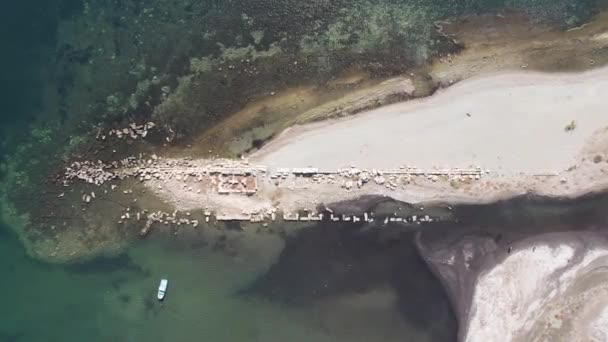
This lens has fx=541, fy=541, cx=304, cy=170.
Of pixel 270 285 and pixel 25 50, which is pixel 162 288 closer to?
pixel 270 285

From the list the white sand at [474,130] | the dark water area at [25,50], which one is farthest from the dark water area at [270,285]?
the dark water area at [25,50]

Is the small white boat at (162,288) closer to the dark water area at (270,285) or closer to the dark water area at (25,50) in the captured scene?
the dark water area at (270,285)

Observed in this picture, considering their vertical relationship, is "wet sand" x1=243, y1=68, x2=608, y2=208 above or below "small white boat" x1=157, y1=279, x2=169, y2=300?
above

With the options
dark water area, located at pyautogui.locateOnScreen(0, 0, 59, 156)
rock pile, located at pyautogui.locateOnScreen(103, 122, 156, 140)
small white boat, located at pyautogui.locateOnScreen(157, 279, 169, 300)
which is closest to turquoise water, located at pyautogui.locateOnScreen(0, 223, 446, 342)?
small white boat, located at pyautogui.locateOnScreen(157, 279, 169, 300)

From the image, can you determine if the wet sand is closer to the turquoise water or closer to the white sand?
the white sand

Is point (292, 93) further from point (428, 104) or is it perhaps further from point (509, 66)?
point (509, 66)

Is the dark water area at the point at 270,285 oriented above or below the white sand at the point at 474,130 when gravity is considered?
below

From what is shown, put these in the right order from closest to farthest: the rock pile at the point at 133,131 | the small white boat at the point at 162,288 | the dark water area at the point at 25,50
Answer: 1. the small white boat at the point at 162,288
2. the rock pile at the point at 133,131
3. the dark water area at the point at 25,50
